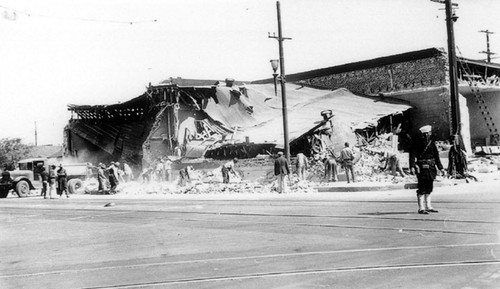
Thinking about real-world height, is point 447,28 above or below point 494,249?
above

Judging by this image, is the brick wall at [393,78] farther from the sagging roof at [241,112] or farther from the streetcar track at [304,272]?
the streetcar track at [304,272]

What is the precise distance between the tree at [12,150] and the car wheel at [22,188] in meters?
47.8

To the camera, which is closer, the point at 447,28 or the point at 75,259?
the point at 75,259

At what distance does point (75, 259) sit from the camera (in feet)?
26.6

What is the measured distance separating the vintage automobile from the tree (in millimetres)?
45353

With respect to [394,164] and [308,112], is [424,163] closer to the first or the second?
[394,164]

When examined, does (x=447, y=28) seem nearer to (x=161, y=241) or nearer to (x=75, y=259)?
(x=161, y=241)

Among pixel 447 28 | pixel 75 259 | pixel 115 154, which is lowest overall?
pixel 75 259

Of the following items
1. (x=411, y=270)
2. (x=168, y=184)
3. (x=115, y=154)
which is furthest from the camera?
(x=115, y=154)

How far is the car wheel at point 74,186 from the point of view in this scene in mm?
32469

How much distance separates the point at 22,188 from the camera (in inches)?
1248

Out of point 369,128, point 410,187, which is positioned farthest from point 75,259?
point 369,128

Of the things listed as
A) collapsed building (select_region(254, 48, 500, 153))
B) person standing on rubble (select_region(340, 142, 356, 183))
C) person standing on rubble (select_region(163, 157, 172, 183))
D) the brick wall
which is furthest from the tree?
person standing on rubble (select_region(340, 142, 356, 183))

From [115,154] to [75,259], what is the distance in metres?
32.7
